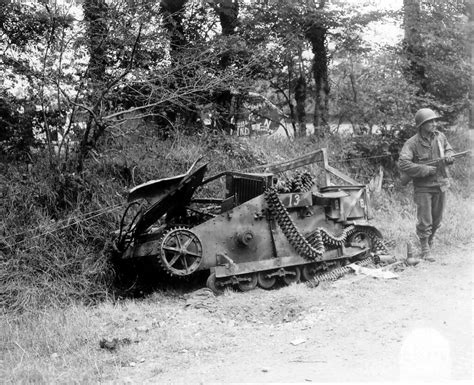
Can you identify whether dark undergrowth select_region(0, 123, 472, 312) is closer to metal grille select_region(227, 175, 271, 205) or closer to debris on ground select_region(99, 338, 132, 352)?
metal grille select_region(227, 175, 271, 205)

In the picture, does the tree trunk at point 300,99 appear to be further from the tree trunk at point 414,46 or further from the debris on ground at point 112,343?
the debris on ground at point 112,343

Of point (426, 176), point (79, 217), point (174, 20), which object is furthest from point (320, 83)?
point (79, 217)

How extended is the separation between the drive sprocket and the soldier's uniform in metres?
3.59

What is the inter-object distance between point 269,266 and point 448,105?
911 centimetres

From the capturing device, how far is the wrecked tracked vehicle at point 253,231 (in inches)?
333

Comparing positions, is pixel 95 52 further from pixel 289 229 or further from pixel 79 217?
pixel 289 229

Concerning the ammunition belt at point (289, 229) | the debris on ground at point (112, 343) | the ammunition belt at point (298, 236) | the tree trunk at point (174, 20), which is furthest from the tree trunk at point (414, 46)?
the debris on ground at point (112, 343)

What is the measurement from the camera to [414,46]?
50.8 feet

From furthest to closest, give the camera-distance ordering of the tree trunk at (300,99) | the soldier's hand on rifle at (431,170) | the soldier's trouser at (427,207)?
the tree trunk at (300,99), the soldier's trouser at (427,207), the soldier's hand on rifle at (431,170)

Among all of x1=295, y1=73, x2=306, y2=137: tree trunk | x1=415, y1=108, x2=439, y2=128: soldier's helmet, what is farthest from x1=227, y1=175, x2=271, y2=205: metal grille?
x1=295, y1=73, x2=306, y2=137: tree trunk

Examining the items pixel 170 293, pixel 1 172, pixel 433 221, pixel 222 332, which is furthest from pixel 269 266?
pixel 1 172

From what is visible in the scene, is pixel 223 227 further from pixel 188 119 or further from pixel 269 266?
pixel 188 119

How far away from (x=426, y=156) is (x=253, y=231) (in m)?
3.05

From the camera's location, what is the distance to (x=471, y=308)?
6586mm
